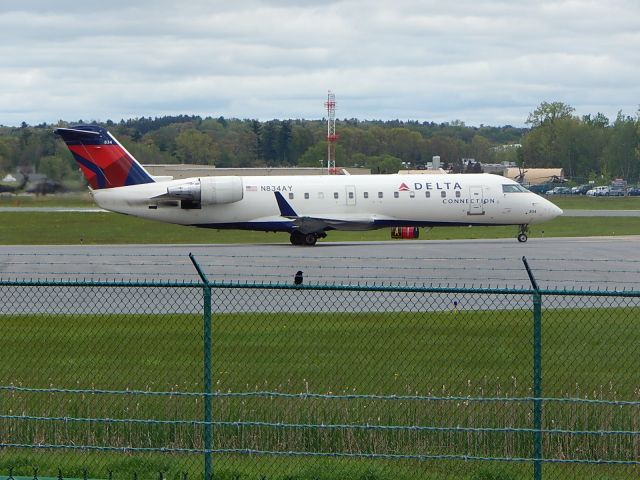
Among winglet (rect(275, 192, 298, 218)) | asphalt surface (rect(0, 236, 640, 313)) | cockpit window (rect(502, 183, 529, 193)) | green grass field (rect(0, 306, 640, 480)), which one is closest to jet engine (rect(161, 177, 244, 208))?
winglet (rect(275, 192, 298, 218))

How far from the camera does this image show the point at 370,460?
12.1m

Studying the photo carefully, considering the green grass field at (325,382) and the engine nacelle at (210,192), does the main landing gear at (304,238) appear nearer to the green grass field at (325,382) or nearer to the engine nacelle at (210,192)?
the engine nacelle at (210,192)

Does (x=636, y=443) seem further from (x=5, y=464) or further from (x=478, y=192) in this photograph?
(x=478, y=192)

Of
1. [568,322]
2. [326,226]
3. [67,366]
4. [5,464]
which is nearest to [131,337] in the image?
[67,366]

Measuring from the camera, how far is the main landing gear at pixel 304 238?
132 feet

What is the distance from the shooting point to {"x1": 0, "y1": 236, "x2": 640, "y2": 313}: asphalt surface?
22.5 meters

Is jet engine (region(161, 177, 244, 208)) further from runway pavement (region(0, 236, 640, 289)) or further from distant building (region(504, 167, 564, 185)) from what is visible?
distant building (region(504, 167, 564, 185))

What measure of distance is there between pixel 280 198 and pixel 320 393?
26308mm

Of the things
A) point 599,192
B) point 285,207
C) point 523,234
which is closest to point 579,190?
point 599,192

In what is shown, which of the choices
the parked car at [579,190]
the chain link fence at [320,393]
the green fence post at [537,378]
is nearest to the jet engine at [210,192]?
the chain link fence at [320,393]

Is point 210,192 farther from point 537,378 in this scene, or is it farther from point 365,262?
point 537,378

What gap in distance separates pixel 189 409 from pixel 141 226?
4032 cm

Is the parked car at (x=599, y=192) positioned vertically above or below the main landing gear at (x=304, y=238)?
below

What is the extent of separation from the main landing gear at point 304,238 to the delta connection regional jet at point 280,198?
0.07ft
